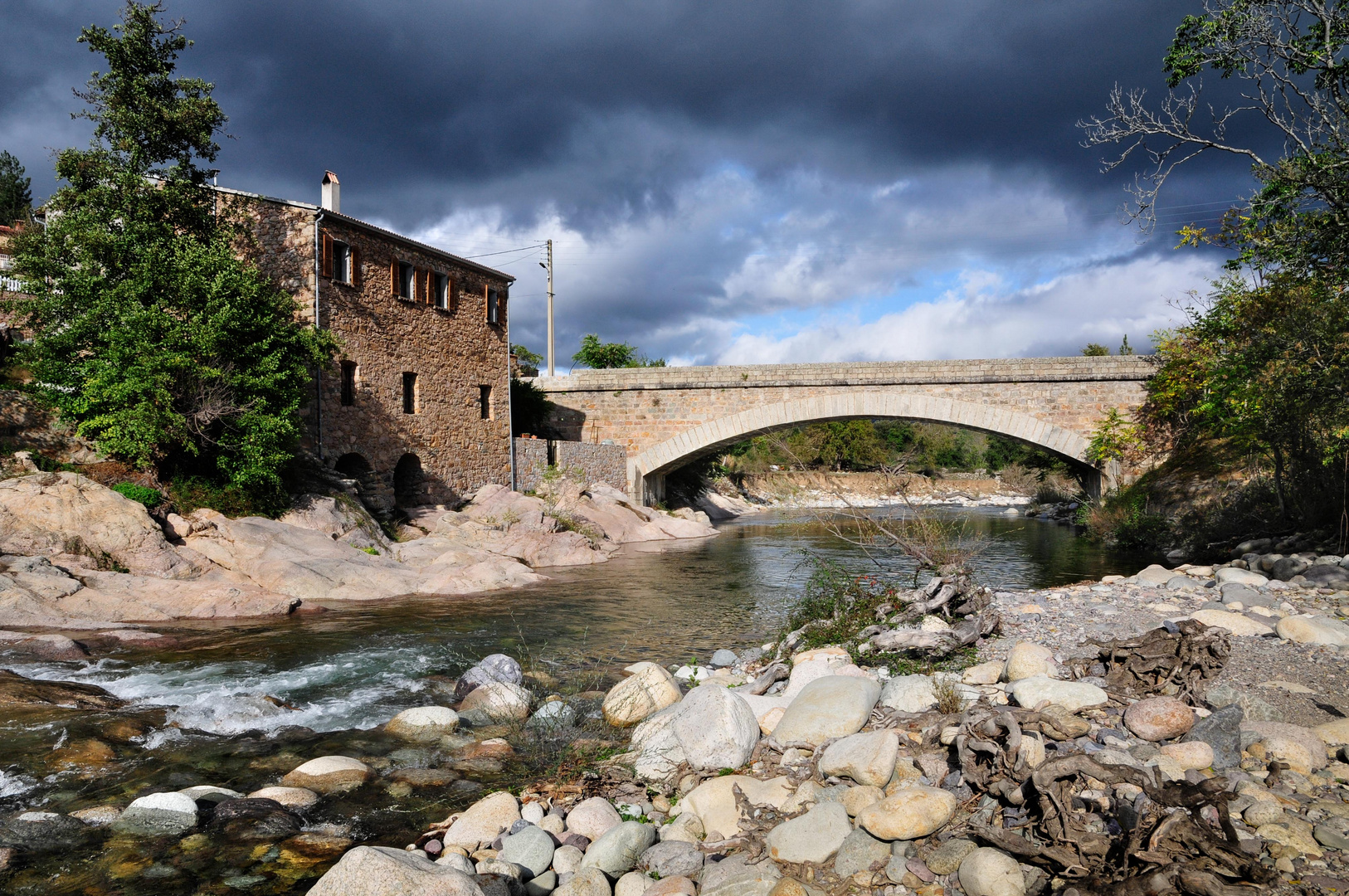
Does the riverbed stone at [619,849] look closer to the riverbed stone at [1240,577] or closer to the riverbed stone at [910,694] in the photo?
the riverbed stone at [910,694]

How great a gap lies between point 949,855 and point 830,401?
2162 centimetres

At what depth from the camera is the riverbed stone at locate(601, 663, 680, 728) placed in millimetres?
6188

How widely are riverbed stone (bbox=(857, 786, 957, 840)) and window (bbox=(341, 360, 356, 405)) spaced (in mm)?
17848

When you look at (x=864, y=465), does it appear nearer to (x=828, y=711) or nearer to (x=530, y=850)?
(x=828, y=711)

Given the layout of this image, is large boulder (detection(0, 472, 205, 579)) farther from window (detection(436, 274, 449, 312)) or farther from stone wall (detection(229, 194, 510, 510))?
window (detection(436, 274, 449, 312))

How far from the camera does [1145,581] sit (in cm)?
1013

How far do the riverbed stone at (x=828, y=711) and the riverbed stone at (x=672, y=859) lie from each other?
4.02 feet

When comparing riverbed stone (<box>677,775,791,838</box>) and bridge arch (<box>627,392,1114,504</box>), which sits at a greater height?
bridge arch (<box>627,392,1114,504</box>)

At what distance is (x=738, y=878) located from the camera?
363 cm

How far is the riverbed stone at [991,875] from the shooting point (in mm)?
3193

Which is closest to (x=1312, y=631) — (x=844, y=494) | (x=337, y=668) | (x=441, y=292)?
(x=337, y=668)

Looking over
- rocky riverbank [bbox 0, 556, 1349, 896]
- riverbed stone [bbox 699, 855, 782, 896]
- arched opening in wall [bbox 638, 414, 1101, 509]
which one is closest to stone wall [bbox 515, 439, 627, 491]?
arched opening in wall [bbox 638, 414, 1101, 509]

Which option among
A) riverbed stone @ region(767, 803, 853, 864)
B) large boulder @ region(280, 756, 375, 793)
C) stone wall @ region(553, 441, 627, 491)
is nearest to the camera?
riverbed stone @ region(767, 803, 853, 864)

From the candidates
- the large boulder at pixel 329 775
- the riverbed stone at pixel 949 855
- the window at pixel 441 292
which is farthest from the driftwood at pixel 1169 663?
the window at pixel 441 292
